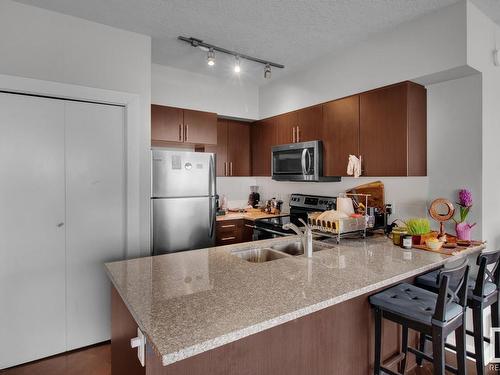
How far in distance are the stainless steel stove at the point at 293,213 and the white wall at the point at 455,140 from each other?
107 centimetres

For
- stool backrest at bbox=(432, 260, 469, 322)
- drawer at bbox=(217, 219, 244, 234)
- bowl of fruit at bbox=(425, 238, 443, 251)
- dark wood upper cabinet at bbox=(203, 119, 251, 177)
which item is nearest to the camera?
stool backrest at bbox=(432, 260, 469, 322)

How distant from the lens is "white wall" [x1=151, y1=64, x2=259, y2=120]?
344 centimetres

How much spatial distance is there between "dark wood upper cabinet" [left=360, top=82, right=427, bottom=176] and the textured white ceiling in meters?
0.57

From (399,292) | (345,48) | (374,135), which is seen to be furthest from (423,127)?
(399,292)

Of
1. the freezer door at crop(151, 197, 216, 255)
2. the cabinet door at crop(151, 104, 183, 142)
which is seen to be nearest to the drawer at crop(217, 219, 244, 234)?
the freezer door at crop(151, 197, 216, 255)

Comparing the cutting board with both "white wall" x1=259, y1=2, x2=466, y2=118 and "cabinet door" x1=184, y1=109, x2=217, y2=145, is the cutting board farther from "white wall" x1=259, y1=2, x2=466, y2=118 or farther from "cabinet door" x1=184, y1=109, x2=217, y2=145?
"cabinet door" x1=184, y1=109, x2=217, y2=145

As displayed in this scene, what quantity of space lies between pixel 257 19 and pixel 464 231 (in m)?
2.32

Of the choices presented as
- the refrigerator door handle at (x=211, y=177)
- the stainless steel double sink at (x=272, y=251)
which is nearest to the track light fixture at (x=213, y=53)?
the refrigerator door handle at (x=211, y=177)

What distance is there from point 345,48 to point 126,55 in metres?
2.04

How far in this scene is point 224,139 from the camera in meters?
4.06

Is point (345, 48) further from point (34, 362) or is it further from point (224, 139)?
point (34, 362)

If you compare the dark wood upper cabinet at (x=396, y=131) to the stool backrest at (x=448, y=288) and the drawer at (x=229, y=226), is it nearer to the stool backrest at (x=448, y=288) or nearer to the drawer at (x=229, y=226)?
the stool backrest at (x=448, y=288)

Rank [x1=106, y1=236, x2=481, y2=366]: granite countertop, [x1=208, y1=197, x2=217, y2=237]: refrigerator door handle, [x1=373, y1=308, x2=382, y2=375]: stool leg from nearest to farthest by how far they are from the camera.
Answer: [x1=106, y1=236, x2=481, y2=366]: granite countertop, [x1=373, y1=308, x2=382, y2=375]: stool leg, [x1=208, y1=197, x2=217, y2=237]: refrigerator door handle

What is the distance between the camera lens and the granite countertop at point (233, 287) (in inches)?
41.9
